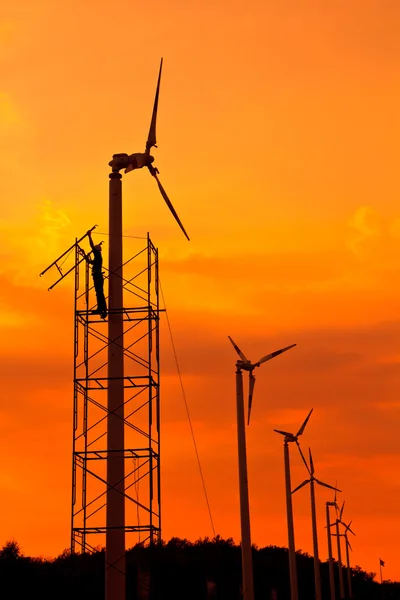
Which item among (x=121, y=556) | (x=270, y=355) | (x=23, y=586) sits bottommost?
(x=121, y=556)

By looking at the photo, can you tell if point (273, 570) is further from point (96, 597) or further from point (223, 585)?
point (96, 597)

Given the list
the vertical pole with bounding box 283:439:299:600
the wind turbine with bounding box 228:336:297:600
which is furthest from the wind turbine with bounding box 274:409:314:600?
the wind turbine with bounding box 228:336:297:600

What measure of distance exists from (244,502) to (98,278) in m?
16.1

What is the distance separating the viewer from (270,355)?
80.4 meters

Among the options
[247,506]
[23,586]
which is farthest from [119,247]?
[23,586]

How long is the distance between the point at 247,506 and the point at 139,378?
1027 centimetres

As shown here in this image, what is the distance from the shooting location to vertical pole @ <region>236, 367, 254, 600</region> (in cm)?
6506

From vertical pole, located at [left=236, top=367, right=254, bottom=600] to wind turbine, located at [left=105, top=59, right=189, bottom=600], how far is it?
307 inches

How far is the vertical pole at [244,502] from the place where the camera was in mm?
65062

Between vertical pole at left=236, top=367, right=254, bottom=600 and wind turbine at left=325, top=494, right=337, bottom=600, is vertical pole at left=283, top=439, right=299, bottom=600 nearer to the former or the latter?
vertical pole at left=236, top=367, right=254, bottom=600

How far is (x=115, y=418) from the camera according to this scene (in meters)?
63.4

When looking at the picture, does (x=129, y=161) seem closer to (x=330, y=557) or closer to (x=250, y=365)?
(x=250, y=365)

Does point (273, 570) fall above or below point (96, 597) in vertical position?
above

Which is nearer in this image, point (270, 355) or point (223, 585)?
point (270, 355)
